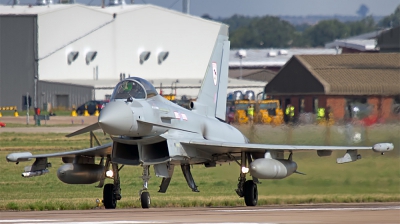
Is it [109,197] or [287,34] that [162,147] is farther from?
[287,34]

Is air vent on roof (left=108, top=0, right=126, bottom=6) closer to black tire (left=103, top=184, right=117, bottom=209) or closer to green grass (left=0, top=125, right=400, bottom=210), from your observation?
green grass (left=0, top=125, right=400, bottom=210)

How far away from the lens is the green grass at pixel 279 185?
19062mm

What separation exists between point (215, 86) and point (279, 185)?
3187mm

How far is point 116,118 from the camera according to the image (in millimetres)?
15125

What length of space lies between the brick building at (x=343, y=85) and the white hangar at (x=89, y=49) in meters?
22.3

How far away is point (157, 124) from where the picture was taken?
16.2 m

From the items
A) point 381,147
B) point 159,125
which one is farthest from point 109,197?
point 381,147

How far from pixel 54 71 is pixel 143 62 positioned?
8.87 metres

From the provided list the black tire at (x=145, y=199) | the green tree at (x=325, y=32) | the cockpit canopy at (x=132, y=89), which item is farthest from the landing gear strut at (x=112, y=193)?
the green tree at (x=325, y=32)

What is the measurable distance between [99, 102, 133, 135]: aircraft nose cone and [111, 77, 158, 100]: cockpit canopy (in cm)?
46

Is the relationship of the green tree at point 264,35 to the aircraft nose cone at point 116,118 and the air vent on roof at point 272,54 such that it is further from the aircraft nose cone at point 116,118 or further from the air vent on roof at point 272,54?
the aircraft nose cone at point 116,118

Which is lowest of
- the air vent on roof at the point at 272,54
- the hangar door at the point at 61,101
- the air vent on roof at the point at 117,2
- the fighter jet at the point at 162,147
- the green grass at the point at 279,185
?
the hangar door at the point at 61,101

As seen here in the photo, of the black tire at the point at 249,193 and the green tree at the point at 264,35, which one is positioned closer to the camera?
the black tire at the point at 249,193

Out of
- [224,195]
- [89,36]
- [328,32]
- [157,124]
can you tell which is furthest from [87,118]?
[328,32]
